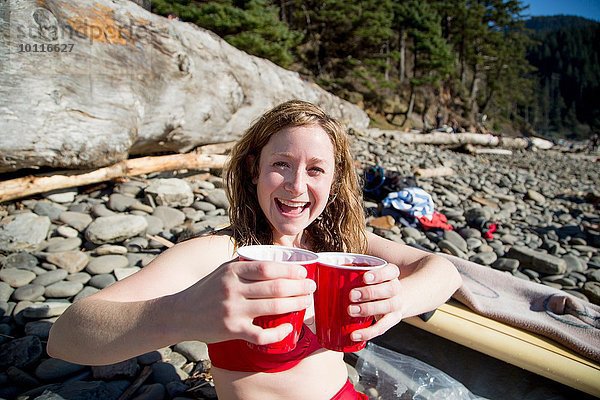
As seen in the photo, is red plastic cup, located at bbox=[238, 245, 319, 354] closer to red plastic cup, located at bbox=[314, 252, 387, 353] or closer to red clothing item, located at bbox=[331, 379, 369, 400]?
red plastic cup, located at bbox=[314, 252, 387, 353]

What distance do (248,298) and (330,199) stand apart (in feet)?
3.97

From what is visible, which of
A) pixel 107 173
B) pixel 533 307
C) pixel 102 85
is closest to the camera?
pixel 533 307

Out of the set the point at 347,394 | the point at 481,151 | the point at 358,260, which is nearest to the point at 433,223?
the point at 347,394

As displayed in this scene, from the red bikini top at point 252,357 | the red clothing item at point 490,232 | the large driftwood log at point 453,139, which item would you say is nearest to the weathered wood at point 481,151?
the large driftwood log at point 453,139

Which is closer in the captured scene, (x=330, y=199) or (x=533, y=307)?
(x=330, y=199)

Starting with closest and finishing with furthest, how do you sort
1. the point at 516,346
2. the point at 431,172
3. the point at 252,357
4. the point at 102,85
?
the point at 252,357, the point at 516,346, the point at 102,85, the point at 431,172

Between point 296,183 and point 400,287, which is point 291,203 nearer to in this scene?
point 296,183

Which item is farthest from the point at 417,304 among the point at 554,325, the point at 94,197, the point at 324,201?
the point at 94,197

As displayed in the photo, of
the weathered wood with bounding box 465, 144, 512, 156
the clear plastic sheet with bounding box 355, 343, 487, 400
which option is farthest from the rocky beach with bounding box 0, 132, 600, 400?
the weathered wood with bounding box 465, 144, 512, 156

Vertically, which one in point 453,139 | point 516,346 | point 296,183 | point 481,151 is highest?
point 453,139

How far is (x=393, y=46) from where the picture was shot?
31641 mm

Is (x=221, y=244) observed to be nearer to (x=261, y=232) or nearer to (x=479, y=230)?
(x=261, y=232)

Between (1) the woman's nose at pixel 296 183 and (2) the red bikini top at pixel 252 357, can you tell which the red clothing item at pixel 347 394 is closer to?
(2) the red bikini top at pixel 252 357

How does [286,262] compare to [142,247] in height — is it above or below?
above
